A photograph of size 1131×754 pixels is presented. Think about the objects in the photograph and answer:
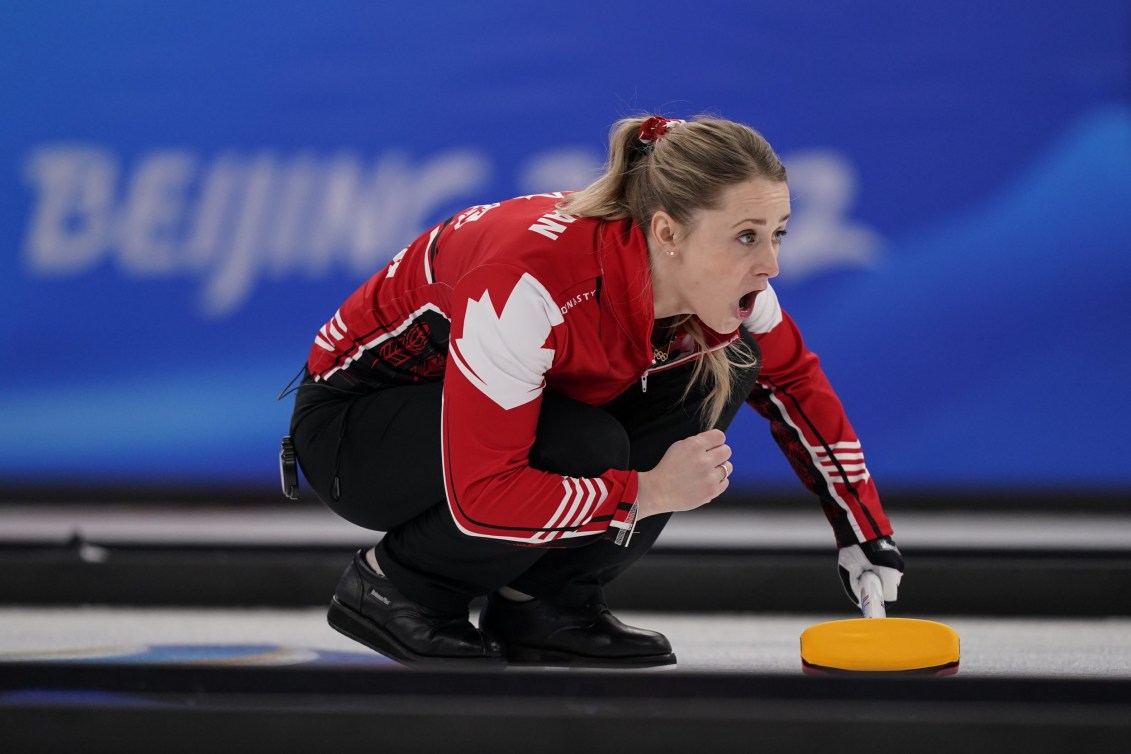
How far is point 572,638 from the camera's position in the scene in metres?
1.60

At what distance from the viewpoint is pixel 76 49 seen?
9.85 ft

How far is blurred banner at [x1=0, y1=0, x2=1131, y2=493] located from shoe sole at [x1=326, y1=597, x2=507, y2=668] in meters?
1.29

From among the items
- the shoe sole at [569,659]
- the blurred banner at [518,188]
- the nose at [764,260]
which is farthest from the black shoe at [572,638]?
the blurred banner at [518,188]

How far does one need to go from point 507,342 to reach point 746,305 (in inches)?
13.4

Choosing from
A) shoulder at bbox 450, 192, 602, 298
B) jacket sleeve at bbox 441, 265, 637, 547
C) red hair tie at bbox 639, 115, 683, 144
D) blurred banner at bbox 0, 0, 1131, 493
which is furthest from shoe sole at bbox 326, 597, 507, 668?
blurred banner at bbox 0, 0, 1131, 493

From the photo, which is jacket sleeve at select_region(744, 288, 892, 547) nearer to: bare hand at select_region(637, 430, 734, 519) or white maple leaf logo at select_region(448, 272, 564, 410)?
bare hand at select_region(637, 430, 734, 519)

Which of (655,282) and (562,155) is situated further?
(562,155)

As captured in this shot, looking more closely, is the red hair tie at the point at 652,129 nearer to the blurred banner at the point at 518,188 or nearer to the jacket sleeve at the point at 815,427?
the jacket sleeve at the point at 815,427

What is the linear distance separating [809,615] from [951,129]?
47.9 inches

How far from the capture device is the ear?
144cm

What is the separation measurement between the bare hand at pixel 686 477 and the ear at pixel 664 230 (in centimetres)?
24

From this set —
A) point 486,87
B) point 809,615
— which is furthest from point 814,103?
point 809,615

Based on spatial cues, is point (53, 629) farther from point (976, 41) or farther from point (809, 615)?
point (976, 41)

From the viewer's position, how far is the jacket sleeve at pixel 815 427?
1.67 m
